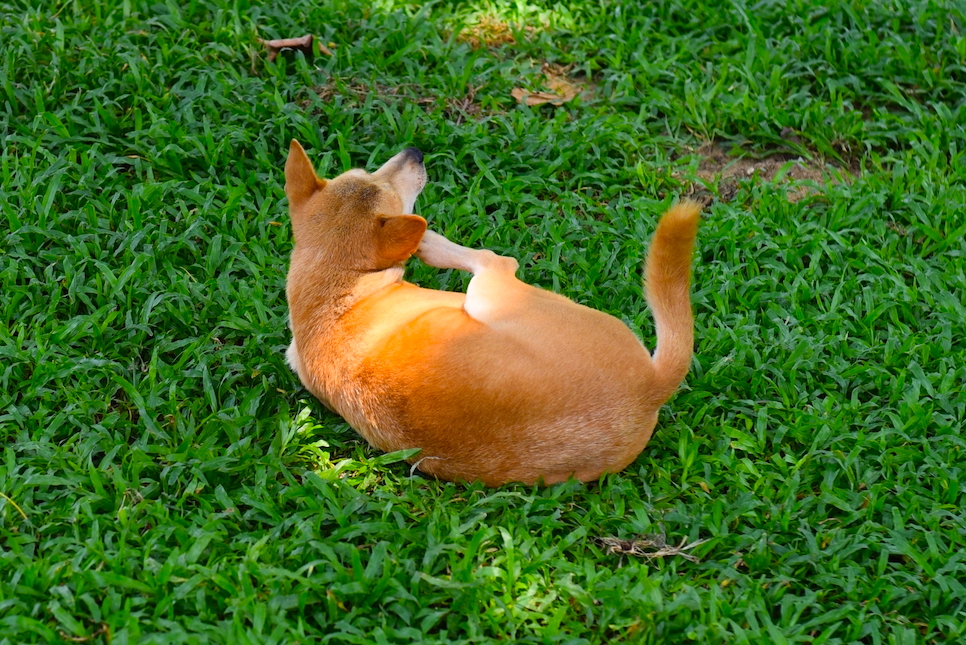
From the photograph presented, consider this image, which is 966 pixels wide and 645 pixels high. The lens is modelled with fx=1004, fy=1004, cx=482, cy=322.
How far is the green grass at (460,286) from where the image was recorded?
11.5 feet

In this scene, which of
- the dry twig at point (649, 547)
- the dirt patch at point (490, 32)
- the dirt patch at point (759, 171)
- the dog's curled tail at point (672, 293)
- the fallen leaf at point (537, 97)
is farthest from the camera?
the dirt patch at point (490, 32)

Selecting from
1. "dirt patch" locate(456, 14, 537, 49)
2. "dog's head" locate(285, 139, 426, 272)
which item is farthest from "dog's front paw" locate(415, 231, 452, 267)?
"dirt patch" locate(456, 14, 537, 49)

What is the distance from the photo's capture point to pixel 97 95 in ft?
17.7

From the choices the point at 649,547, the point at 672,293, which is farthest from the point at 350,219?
the point at 649,547

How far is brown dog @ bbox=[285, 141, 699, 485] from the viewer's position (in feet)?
12.4

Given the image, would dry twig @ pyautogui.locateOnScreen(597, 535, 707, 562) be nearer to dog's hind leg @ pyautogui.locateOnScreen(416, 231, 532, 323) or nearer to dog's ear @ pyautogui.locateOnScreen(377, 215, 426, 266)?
dog's hind leg @ pyautogui.locateOnScreen(416, 231, 532, 323)

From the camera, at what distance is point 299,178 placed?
4379 mm

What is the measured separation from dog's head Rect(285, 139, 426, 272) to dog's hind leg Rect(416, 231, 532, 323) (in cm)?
26

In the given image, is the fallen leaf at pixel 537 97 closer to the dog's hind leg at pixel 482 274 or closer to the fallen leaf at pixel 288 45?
the fallen leaf at pixel 288 45

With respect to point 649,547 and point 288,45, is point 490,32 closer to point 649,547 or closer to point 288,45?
point 288,45

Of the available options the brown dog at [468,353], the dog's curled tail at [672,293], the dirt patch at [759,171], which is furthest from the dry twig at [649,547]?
the dirt patch at [759,171]

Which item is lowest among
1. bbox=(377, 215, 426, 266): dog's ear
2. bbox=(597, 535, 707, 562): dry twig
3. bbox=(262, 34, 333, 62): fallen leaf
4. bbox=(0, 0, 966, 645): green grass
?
bbox=(597, 535, 707, 562): dry twig

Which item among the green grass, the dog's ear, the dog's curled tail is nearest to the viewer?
the green grass

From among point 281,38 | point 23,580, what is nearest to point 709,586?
point 23,580
